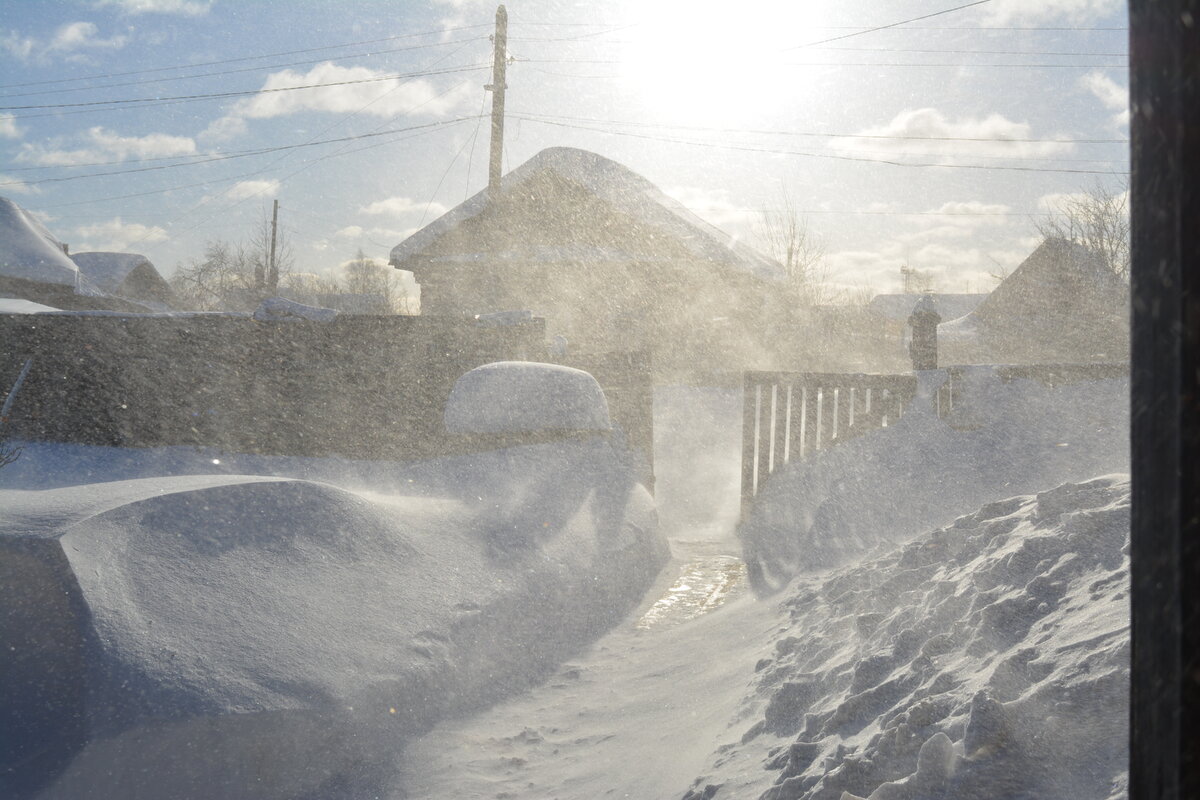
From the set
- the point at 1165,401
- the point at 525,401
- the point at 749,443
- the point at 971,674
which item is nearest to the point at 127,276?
the point at 525,401

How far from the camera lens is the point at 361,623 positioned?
3166 millimetres

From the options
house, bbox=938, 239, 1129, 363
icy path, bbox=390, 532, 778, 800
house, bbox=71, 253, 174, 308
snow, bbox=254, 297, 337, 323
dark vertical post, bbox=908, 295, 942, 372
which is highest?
house, bbox=71, 253, 174, 308

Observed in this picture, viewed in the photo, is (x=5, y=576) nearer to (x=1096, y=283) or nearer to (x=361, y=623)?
(x=361, y=623)

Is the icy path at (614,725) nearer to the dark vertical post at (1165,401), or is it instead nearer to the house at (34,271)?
the dark vertical post at (1165,401)

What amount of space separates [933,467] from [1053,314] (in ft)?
67.0

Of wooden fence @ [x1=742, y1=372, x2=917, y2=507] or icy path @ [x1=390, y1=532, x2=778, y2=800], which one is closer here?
icy path @ [x1=390, y1=532, x2=778, y2=800]

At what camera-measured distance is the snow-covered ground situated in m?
1.80

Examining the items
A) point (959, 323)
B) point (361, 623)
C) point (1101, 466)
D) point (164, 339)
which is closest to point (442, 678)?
point (361, 623)

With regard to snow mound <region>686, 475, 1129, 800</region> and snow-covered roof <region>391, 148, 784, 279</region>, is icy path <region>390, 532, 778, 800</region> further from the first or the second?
snow-covered roof <region>391, 148, 784, 279</region>

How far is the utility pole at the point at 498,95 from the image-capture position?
55.1ft

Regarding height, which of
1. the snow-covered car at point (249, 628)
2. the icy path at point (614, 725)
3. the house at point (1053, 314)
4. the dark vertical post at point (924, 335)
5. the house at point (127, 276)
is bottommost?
the icy path at point (614, 725)

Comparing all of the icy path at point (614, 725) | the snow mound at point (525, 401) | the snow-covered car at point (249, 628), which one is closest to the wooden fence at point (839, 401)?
the snow mound at point (525, 401)

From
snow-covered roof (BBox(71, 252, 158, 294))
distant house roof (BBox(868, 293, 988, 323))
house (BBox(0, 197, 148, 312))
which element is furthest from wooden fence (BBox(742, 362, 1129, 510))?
snow-covered roof (BBox(71, 252, 158, 294))

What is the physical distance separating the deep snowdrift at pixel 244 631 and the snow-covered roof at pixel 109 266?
121 ft
